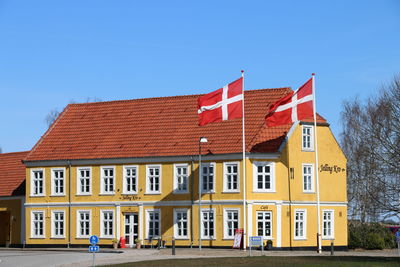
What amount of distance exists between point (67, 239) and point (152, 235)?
6782 millimetres

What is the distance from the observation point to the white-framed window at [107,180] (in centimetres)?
5994

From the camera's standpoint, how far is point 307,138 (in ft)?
188

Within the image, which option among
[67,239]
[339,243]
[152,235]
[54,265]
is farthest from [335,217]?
[54,265]

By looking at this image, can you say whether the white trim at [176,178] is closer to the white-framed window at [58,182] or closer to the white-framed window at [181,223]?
the white-framed window at [181,223]

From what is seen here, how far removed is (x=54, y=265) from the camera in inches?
1607

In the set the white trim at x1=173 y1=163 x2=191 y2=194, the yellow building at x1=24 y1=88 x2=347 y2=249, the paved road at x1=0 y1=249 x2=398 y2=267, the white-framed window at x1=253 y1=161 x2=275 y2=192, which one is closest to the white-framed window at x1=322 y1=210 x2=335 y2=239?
the yellow building at x1=24 y1=88 x2=347 y2=249

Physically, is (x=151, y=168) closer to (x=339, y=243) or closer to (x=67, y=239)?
(x=67, y=239)

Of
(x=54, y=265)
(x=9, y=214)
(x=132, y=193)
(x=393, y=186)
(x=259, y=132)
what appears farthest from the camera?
(x=9, y=214)

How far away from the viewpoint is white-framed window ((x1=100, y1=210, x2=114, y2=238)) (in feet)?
196

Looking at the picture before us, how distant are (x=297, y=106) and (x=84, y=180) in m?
18.2

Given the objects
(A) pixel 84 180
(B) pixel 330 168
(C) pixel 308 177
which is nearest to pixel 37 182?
(A) pixel 84 180

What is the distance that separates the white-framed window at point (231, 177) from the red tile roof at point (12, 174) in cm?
1780

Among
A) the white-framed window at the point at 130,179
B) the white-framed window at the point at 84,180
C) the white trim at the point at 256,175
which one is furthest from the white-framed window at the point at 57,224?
the white trim at the point at 256,175

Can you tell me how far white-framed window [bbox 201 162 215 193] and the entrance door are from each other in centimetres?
576
